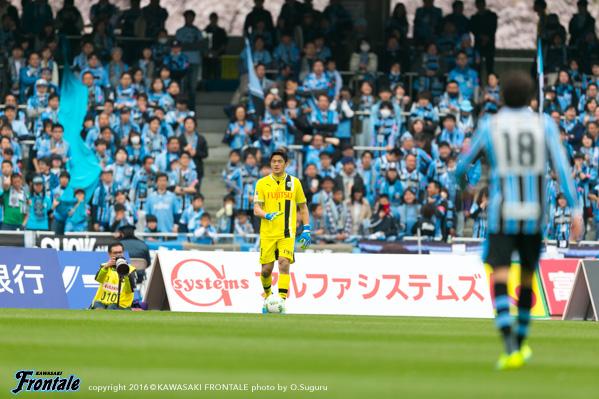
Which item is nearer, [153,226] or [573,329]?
[573,329]

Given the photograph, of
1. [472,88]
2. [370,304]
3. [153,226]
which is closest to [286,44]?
[472,88]

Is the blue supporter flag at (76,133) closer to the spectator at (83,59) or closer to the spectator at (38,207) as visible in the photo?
the spectator at (83,59)

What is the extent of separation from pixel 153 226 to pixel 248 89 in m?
4.63

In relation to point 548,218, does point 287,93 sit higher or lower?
higher

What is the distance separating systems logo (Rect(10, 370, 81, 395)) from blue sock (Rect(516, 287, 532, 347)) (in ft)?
11.2

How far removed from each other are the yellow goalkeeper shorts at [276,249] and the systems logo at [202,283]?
1884 mm

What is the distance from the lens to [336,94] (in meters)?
25.7

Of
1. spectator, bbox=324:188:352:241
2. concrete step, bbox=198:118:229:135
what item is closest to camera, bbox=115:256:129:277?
spectator, bbox=324:188:352:241

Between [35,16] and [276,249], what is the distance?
45.6 ft

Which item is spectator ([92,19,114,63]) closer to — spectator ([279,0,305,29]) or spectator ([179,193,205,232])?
spectator ([279,0,305,29])

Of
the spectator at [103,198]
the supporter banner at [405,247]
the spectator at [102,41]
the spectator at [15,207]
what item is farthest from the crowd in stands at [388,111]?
the spectator at [15,207]

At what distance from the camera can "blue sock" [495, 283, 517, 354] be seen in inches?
336

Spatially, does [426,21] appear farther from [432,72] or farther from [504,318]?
[504,318]

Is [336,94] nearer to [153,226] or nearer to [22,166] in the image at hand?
[153,226]
